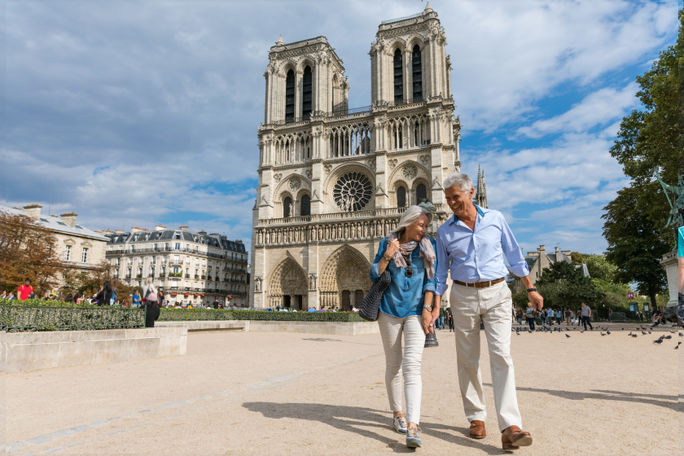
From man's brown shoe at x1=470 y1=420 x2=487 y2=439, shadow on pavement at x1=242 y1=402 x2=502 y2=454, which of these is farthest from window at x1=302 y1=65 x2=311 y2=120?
man's brown shoe at x1=470 y1=420 x2=487 y2=439

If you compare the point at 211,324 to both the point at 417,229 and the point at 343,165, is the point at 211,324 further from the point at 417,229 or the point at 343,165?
the point at 343,165

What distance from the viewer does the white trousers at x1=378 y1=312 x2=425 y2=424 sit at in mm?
2918

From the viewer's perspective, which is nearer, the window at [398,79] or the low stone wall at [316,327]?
the low stone wall at [316,327]

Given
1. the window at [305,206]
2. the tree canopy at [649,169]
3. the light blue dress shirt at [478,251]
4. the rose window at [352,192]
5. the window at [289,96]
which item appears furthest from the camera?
the window at [289,96]

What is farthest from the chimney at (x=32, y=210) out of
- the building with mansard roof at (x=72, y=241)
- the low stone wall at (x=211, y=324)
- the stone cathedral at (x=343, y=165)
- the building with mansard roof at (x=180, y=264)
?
the low stone wall at (x=211, y=324)

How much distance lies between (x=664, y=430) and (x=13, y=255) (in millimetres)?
27164

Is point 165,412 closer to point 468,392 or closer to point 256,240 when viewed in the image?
point 468,392

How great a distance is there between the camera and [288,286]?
35.0 meters

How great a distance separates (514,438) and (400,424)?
795 millimetres

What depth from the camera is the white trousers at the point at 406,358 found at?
292 cm

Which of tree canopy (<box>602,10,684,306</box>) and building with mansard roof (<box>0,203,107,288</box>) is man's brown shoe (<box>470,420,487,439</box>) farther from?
building with mansard roof (<box>0,203,107,288</box>)

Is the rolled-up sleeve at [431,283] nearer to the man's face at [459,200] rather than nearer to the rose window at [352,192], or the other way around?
the man's face at [459,200]

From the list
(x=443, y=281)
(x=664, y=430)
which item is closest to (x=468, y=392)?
(x=443, y=281)

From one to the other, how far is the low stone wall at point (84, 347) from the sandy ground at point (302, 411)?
293 mm
